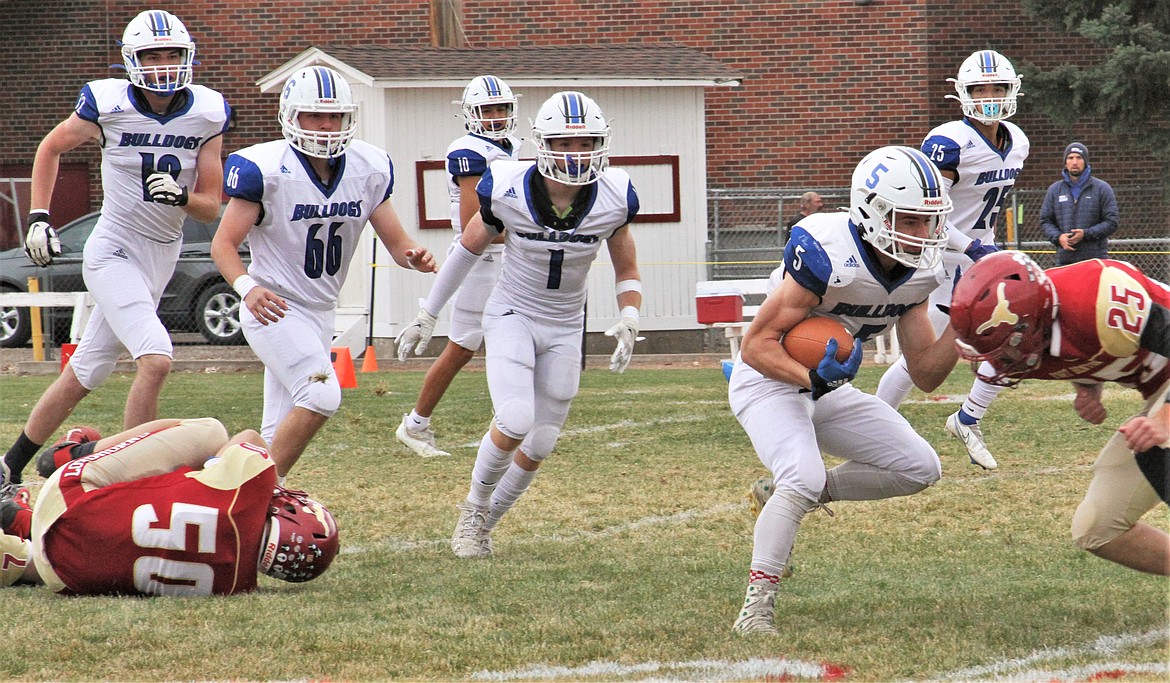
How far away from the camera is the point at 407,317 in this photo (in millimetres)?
15219

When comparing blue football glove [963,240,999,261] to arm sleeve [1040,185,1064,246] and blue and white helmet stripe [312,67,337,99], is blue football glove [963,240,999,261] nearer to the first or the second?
blue and white helmet stripe [312,67,337,99]

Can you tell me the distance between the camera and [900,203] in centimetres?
433

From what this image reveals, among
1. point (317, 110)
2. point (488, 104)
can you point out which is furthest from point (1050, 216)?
point (317, 110)

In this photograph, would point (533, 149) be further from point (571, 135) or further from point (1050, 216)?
point (571, 135)

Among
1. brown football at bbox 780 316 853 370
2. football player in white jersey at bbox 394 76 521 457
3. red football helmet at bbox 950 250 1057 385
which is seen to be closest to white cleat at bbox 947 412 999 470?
football player in white jersey at bbox 394 76 521 457

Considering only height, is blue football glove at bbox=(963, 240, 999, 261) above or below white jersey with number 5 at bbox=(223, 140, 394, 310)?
below

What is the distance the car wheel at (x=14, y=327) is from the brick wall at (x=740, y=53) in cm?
444

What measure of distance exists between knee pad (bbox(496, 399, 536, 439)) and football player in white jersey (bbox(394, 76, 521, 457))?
212cm

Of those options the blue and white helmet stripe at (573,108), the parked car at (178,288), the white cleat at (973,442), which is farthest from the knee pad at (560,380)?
the parked car at (178,288)

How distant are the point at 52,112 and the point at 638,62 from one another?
8457 millimetres

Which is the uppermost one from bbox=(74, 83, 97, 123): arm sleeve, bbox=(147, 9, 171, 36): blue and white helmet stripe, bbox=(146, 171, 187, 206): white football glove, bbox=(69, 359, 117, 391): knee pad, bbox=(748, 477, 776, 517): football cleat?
bbox=(147, 9, 171, 36): blue and white helmet stripe

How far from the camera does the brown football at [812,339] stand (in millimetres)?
4402

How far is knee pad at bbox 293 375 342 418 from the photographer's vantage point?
218 inches

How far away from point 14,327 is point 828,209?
9653 mm
